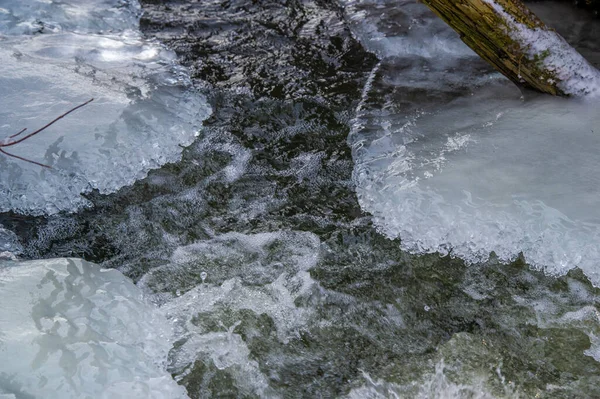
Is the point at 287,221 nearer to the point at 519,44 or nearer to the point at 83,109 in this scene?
the point at 83,109

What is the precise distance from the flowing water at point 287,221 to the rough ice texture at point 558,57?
110 mm

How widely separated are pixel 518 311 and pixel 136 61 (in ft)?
9.48

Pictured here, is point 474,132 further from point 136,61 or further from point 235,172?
point 136,61

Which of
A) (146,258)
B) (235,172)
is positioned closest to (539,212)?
(235,172)

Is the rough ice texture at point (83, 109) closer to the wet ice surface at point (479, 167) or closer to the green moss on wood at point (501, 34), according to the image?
the wet ice surface at point (479, 167)

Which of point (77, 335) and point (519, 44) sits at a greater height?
point (519, 44)

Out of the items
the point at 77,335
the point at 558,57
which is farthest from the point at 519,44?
the point at 77,335

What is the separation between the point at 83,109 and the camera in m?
3.77

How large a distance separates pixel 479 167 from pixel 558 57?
33.7 inches

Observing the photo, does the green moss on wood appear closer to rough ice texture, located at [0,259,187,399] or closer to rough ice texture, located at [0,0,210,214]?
rough ice texture, located at [0,0,210,214]

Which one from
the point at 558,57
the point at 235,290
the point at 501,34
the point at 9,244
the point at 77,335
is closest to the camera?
the point at 77,335

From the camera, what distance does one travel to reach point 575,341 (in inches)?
113

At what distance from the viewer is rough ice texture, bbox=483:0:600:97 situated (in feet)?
11.7

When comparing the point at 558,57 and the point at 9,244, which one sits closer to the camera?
the point at 9,244
